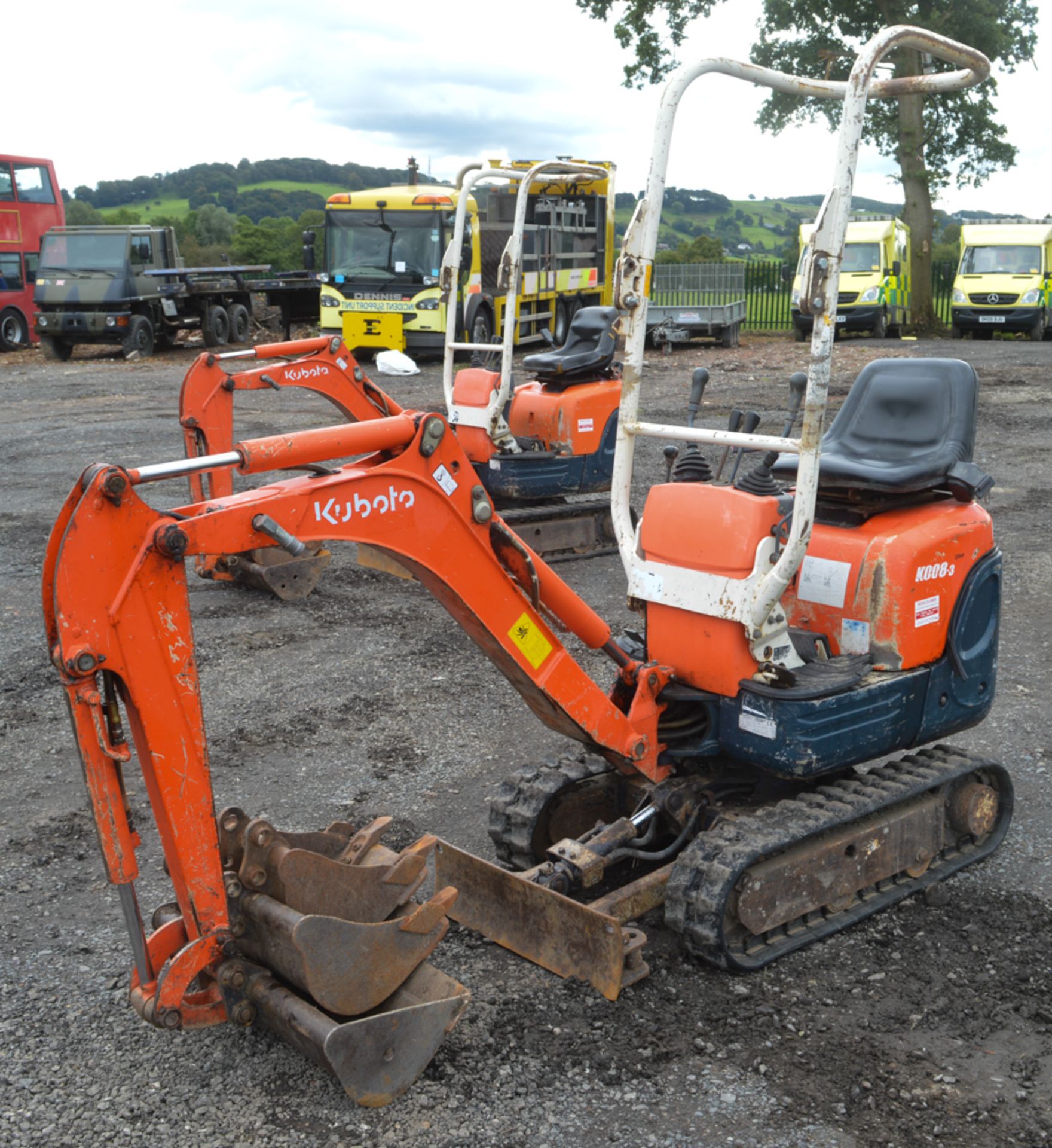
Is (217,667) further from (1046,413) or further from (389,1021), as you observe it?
(1046,413)

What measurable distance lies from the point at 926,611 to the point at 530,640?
4.88ft

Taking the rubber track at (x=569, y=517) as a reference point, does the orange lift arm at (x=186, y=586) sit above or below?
above

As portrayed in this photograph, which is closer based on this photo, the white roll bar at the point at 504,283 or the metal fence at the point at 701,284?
the white roll bar at the point at 504,283

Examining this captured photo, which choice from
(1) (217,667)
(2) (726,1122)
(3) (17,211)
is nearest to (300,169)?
(3) (17,211)

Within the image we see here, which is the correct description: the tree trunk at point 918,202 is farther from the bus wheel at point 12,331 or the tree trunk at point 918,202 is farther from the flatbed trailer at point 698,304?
the bus wheel at point 12,331

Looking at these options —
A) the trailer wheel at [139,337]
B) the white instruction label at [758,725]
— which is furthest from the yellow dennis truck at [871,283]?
the white instruction label at [758,725]

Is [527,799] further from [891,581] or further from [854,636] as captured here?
[891,581]

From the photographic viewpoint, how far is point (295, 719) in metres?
6.25

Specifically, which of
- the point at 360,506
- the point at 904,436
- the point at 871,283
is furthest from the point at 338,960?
the point at 871,283

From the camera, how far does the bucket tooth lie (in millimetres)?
3289

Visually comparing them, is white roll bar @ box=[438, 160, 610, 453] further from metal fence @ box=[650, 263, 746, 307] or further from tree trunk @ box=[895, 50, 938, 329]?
tree trunk @ box=[895, 50, 938, 329]

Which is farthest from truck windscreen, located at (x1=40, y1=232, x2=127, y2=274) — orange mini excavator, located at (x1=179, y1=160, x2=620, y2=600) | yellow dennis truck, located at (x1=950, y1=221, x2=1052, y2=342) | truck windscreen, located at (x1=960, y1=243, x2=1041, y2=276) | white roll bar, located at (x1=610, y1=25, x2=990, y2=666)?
white roll bar, located at (x1=610, y1=25, x2=990, y2=666)

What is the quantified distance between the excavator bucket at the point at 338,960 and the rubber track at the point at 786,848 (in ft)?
2.65

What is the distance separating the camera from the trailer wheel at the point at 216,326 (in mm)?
23609
